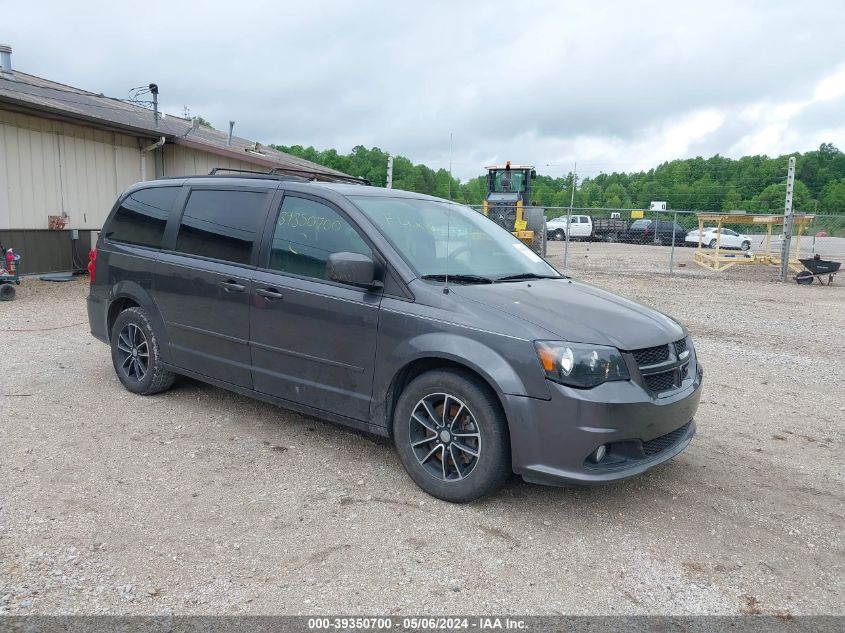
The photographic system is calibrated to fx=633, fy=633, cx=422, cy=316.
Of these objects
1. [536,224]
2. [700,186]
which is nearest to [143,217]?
[536,224]

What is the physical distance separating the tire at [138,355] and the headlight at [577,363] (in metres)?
3.34

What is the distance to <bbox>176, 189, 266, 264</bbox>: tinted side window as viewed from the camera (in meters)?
4.55

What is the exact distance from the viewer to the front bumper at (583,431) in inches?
126

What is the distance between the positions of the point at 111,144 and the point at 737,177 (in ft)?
215

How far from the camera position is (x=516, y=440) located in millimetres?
3305

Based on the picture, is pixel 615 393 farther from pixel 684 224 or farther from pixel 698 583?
pixel 684 224

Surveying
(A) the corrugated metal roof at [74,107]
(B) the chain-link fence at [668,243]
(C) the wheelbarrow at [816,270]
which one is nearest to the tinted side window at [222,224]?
(A) the corrugated metal roof at [74,107]

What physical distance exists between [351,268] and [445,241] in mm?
859

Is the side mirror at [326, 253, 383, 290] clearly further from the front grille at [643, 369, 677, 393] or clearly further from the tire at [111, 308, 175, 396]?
the tire at [111, 308, 175, 396]

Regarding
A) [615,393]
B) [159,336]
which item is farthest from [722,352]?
[159,336]

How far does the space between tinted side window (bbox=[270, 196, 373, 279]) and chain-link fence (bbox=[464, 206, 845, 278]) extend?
50.4 ft

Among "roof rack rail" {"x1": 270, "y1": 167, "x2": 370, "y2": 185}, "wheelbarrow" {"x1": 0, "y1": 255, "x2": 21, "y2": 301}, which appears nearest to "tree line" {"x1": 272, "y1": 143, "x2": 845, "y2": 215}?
"wheelbarrow" {"x1": 0, "y1": 255, "x2": 21, "y2": 301}

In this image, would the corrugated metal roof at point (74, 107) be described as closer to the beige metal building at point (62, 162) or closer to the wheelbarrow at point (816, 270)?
the beige metal building at point (62, 162)

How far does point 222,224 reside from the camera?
474 centimetres
